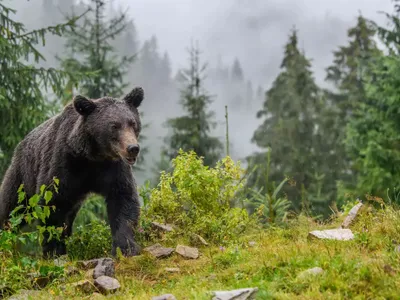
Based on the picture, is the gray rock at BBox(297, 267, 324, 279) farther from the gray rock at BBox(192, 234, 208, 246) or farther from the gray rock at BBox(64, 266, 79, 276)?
the gray rock at BBox(64, 266, 79, 276)

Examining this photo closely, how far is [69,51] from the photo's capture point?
23.8m

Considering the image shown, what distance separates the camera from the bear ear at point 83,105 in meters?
6.16

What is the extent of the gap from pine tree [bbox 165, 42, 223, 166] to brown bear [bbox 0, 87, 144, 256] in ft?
58.4

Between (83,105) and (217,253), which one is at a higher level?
(83,105)

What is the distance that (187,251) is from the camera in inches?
229

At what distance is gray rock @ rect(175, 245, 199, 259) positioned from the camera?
5723mm

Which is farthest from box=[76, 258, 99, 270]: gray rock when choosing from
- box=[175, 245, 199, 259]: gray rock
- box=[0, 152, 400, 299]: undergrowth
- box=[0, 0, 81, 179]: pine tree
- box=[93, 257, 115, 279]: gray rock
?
box=[0, 0, 81, 179]: pine tree

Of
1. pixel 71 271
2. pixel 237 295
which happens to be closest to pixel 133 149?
pixel 71 271

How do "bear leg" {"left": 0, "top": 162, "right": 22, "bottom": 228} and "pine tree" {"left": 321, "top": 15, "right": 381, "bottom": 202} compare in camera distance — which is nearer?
"bear leg" {"left": 0, "top": 162, "right": 22, "bottom": 228}

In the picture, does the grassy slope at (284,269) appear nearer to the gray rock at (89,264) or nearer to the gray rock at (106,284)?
the gray rock at (106,284)

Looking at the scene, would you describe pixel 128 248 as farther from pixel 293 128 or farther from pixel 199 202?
pixel 293 128

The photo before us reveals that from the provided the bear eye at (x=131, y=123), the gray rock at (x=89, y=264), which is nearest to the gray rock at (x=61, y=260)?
the gray rock at (x=89, y=264)

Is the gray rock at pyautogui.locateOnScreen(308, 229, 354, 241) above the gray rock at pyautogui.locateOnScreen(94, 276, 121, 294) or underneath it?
above

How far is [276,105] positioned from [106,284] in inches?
1275
